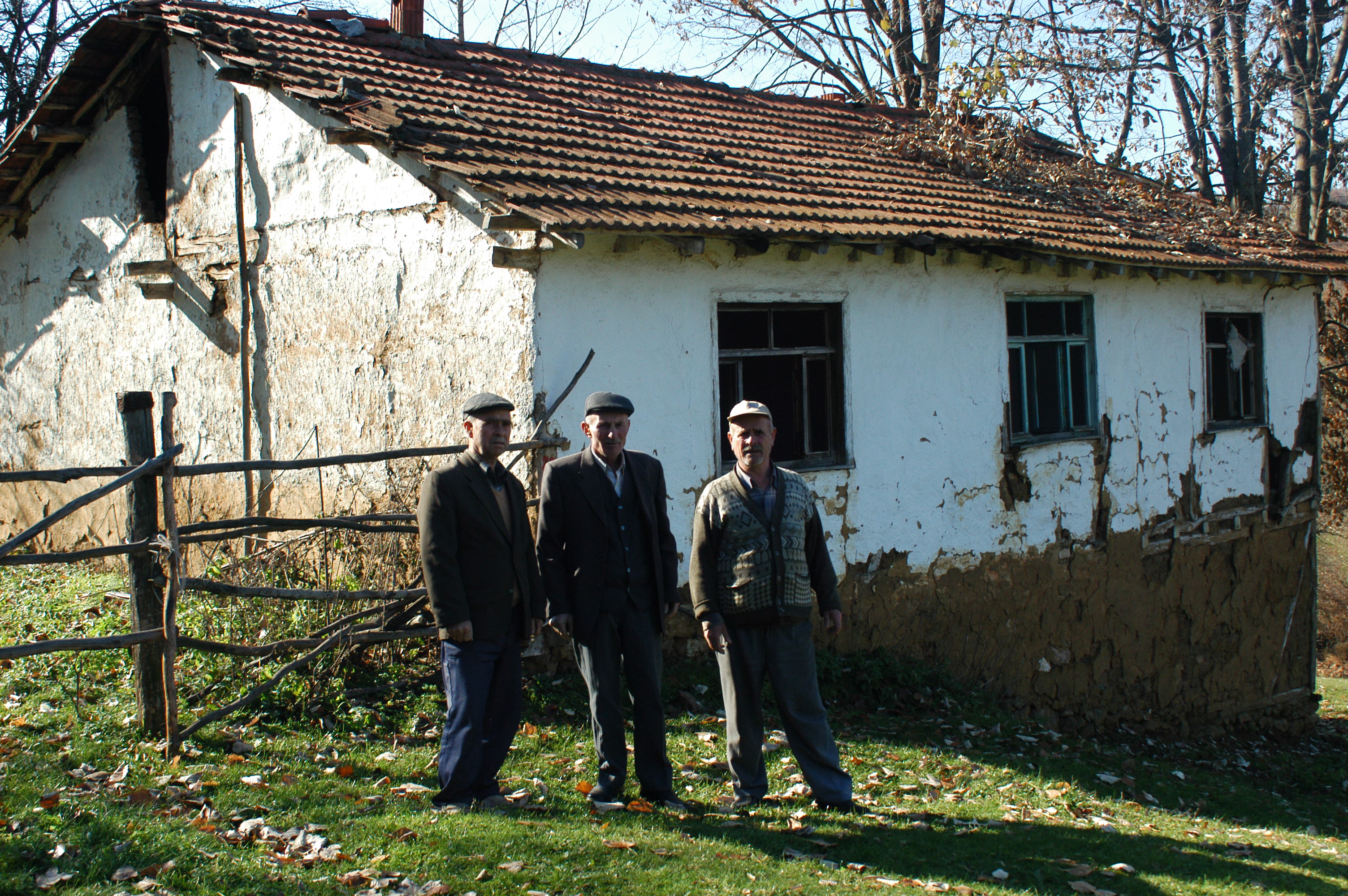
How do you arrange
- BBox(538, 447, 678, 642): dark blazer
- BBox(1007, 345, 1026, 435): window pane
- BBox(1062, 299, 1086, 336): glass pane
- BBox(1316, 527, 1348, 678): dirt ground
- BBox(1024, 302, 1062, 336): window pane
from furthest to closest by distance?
1. BBox(1316, 527, 1348, 678): dirt ground
2. BBox(1062, 299, 1086, 336): glass pane
3. BBox(1024, 302, 1062, 336): window pane
4. BBox(1007, 345, 1026, 435): window pane
5. BBox(538, 447, 678, 642): dark blazer

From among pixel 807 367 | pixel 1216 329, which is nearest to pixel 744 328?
pixel 807 367

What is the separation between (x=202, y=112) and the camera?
9.45 m

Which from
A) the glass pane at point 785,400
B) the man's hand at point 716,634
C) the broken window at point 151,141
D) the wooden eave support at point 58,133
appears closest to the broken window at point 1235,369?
the glass pane at point 785,400

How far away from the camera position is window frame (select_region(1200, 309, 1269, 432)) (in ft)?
37.3

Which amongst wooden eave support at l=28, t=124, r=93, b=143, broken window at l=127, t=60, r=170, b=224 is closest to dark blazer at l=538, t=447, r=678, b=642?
broken window at l=127, t=60, r=170, b=224

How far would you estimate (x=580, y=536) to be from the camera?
525cm

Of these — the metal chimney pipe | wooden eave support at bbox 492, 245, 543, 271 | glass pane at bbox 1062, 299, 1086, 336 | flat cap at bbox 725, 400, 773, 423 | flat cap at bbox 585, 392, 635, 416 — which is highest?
the metal chimney pipe

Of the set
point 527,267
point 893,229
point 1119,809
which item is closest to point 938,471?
point 893,229

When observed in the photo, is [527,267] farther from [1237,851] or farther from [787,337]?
[1237,851]

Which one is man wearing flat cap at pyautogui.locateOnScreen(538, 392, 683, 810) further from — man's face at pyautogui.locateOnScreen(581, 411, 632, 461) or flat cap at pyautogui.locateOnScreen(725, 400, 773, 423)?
flat cap at pyautogui.locateOnScreen(725, 400, 773, 423)

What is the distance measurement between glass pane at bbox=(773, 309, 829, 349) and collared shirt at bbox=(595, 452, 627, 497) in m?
3.20

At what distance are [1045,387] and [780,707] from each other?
579cm

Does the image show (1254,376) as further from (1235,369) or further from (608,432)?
(608,432)

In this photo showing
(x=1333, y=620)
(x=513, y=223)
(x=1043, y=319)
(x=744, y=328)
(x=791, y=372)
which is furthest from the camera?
(x=1333, y=620)
